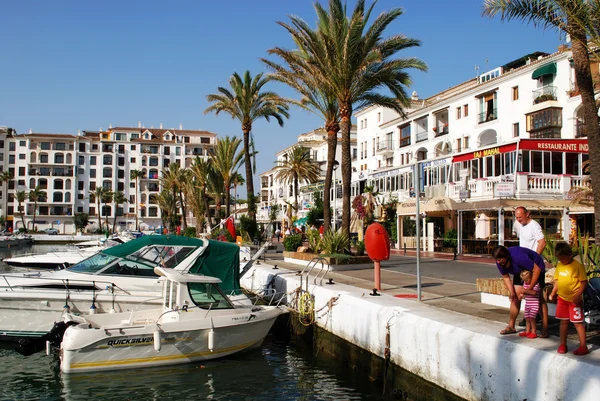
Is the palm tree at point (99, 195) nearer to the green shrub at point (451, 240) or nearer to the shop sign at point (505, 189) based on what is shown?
the green shrub at point (451, 240)

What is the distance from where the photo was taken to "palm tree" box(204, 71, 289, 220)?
38.8 meters

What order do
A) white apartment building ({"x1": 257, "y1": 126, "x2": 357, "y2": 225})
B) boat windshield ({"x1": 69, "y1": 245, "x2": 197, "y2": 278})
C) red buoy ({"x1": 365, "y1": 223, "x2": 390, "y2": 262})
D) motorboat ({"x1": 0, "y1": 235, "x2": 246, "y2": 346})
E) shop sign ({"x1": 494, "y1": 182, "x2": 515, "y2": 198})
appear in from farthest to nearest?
white apartment building ({"x1": 257, "y1": 126, "x2": 357, "y2": 225}) → shop sign ({"x1": 494, "y1": 182, "x2": 515, "y2": 198}) → boat windshield ({"x1": 69, "y1": 245, "x2": 197, "y2": 278}) → red buoy ({"x1": 365, "y1": 223, "x2": 390, "y2": 262}) → motorboat ({"x1": 0, "y1": 235, "x2": 246, "y2": 346})

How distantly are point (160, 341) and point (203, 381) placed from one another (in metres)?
1.18

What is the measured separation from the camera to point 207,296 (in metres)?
11.9

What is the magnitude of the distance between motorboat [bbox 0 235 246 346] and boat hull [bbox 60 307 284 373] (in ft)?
5.56

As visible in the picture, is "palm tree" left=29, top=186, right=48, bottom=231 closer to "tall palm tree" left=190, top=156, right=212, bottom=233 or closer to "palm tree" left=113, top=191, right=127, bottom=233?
"palm tree" left=113, top=191, right=127, bottom=233

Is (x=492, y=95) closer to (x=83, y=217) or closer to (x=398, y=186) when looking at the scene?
(x=398, y=186)

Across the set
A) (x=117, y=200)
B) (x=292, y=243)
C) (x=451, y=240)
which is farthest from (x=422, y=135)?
(x=117, y=200)

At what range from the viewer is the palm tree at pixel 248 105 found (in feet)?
127

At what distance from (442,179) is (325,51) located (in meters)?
16.6

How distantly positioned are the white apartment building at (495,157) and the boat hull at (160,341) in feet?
16.3

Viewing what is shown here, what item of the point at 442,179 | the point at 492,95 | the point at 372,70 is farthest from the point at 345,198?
the point at 492,95

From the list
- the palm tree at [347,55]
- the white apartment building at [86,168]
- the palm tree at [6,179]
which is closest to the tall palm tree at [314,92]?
the palm tree at [347,55]

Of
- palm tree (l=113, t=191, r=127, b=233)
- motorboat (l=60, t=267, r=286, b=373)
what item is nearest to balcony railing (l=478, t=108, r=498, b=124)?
motorboat (l=60, t=267, r=286, b=373)
